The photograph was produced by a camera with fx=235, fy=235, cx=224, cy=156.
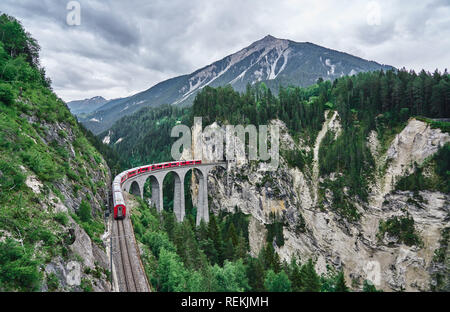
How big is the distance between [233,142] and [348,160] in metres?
28.3

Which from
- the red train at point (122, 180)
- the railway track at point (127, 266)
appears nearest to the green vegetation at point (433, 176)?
the red train at point (122, 180)

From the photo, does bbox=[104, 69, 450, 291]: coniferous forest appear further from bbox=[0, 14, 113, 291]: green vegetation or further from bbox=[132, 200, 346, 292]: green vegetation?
bbox=[0, 14, 113, 291]: green vegetation

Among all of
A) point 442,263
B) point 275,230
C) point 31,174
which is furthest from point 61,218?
point 442,263

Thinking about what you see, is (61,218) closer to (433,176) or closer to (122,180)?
(122,180)

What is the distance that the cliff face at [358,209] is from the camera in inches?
1752

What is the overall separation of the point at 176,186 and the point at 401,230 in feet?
154

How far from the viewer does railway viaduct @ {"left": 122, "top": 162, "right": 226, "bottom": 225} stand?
41.9 metres

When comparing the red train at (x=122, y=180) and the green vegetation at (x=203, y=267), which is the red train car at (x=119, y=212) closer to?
the red train at (x=122, y=180)

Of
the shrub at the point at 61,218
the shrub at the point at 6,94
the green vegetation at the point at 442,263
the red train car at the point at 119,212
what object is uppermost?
the shrub at the point at 6,94

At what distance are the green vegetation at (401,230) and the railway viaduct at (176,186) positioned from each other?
38406mm
